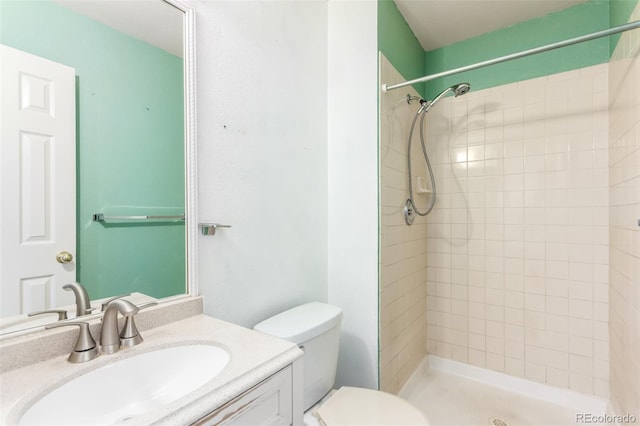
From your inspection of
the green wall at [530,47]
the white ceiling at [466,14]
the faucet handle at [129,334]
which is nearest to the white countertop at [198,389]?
the faucet handle at [129,334]

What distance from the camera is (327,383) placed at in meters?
1.32

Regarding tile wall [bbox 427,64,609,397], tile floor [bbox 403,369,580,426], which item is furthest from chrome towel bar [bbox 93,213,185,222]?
tile wall [bbox 427,64,609,397]

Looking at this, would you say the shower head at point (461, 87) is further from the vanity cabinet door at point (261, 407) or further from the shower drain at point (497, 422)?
the shower drain at point (497, 422)

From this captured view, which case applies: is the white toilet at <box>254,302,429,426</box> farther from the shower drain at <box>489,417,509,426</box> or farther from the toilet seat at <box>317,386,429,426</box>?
the shower drain at <box>489,417,509,426</box>

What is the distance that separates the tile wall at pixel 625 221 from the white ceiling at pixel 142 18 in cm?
176

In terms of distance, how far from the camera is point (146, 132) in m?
0.97

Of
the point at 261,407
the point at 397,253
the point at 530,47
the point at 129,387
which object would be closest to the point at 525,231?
the point at 397,253

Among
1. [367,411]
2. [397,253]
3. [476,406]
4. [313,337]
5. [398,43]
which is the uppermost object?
[398,43]

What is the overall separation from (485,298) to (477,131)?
3.80 feet

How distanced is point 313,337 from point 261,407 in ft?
1.68

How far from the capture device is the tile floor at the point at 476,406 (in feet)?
5.62

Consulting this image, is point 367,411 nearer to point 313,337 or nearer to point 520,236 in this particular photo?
point 313,337

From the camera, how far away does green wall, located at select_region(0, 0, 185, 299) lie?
2.60ft

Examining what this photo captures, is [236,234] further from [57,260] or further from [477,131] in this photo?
[477,131]
